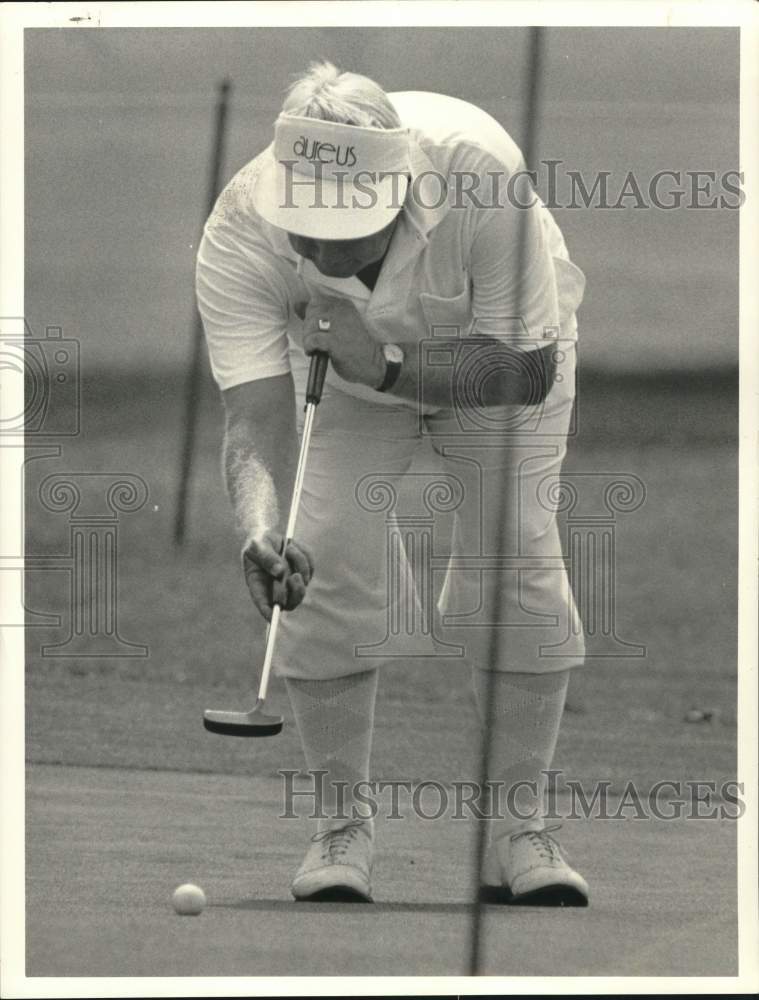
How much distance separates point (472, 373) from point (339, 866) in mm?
1131

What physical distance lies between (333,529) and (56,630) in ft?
2.15

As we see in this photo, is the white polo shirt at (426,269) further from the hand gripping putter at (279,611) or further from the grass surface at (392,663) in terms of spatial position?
the grass surface at (392,663)

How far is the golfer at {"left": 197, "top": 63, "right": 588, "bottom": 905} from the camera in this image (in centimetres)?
618

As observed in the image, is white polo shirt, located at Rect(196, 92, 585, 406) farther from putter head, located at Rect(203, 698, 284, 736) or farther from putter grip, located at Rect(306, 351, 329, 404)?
putter head, located at Rect(203, 698, 284, 736)

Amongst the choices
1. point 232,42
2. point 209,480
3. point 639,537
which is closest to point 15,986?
point 209,480

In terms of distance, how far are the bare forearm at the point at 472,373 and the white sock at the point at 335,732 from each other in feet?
2.20

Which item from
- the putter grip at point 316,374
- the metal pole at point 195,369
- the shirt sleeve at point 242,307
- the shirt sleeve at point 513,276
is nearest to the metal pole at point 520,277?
the shirt sleeve at point 513,276

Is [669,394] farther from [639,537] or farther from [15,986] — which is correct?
[15,986]

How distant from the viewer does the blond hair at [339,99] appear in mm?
6113

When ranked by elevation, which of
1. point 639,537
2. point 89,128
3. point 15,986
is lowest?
point 15,986

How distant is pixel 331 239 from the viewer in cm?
617

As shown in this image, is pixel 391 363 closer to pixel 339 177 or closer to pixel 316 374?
pixel 316 374

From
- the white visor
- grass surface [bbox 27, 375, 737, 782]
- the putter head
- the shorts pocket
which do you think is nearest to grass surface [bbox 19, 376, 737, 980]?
grass surface [bbox 27, 375, 737, 782]

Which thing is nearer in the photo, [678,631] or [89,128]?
[89,128]
